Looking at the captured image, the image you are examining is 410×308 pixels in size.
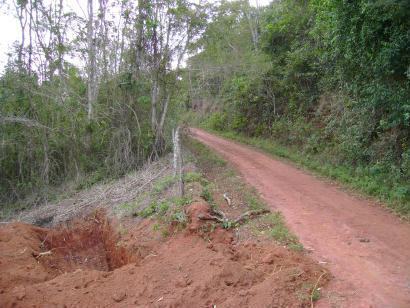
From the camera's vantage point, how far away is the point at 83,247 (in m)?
11.1

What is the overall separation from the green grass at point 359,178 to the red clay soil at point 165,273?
12.2ft

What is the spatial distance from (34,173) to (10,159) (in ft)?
3.71

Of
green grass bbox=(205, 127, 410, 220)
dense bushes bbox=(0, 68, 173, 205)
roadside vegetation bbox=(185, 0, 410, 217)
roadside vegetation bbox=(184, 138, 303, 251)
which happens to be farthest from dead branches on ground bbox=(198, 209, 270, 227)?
dense bushes bbox=(0, 68, 173, 205)

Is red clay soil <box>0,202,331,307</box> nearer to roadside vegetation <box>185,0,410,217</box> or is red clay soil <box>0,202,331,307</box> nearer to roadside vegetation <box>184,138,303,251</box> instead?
roadside vegetation <box>184,138,303,251</box>

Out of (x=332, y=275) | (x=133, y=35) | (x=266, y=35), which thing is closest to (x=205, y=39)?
(x=133, y=35)

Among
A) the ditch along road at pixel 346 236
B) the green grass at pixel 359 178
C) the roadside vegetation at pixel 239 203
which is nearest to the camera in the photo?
the ditch along road at pixel 346 236

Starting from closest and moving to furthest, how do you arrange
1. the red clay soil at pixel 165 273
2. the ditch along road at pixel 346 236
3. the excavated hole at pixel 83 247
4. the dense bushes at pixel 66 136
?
1. the ditch along road at pixel 346 236
2. the red clay soil at pixel 165 273
3. the excavated hole at pixel 83 247
4. the dense bushes at pixel 66 136

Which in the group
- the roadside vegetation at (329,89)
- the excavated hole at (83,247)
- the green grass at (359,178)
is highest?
the roadside vegetation at (329,89)

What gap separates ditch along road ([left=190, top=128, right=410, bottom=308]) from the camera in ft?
17.2

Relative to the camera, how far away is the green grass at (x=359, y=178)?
8.82m

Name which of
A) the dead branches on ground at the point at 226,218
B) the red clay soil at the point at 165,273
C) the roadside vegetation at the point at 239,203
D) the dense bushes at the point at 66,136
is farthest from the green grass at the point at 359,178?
the dense bushes at the point at 66,136

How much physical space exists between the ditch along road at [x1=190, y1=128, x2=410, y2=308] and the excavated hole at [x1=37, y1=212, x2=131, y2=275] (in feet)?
13.5

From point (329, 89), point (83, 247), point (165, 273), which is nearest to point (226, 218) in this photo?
point (165, 273)

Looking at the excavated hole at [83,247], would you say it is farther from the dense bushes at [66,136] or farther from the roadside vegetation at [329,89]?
the roadside vegetation at [329,89]
